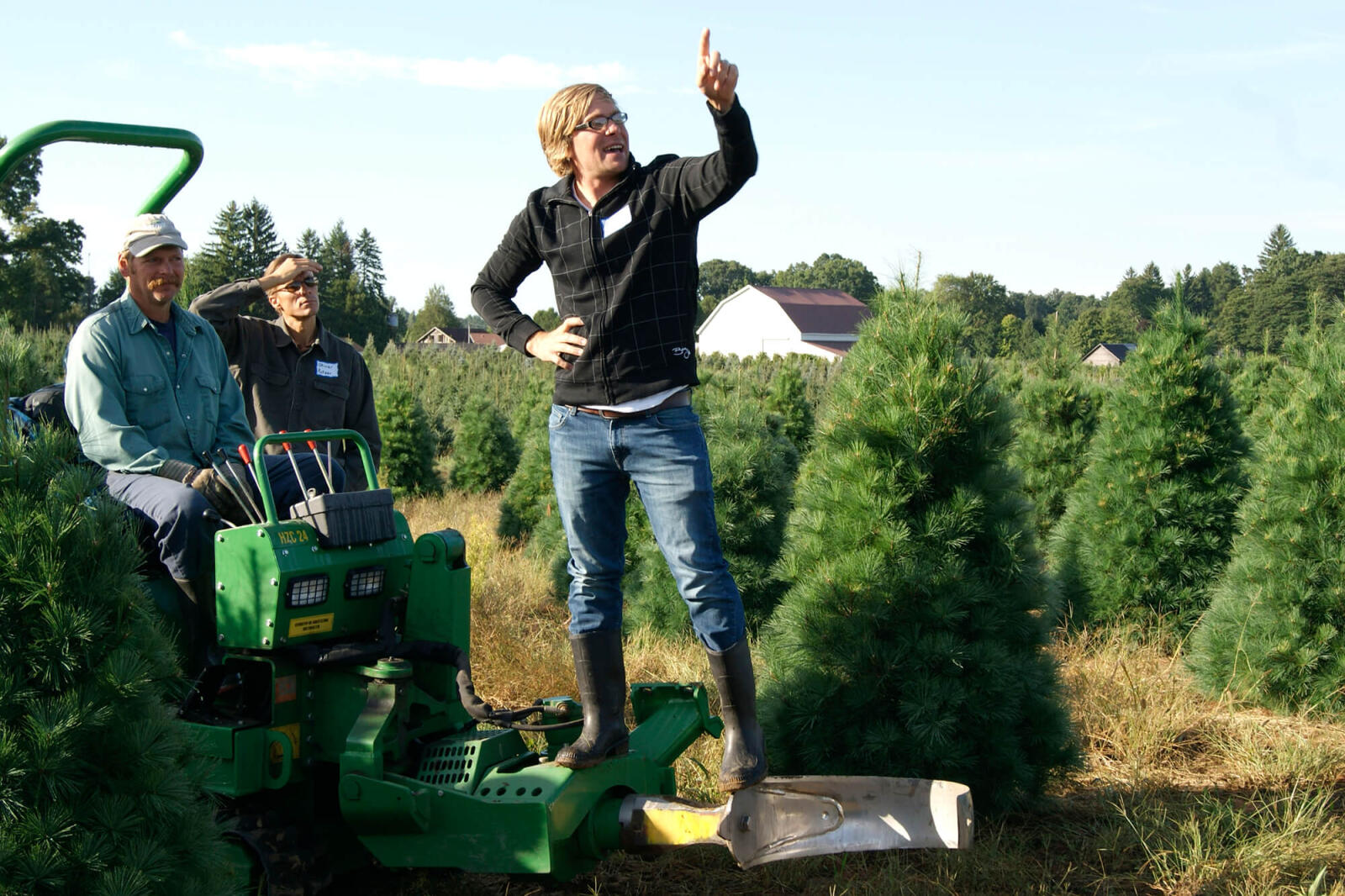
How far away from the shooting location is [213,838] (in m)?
2.89

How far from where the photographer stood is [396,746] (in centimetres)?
388

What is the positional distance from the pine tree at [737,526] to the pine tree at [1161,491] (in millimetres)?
2250

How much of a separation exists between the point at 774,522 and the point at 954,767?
3.59 metres

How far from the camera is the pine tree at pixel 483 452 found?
1634 centimetres

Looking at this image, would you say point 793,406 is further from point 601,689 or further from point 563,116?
point 563,116

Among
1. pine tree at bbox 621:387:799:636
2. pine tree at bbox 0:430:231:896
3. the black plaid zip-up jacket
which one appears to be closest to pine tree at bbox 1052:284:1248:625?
pine tree at bbox 621:387:799:636

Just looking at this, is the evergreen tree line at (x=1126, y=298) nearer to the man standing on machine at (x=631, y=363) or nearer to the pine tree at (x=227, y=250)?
the man standing on machine at (x=631, y=363)

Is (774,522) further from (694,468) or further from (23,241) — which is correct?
(23,241)

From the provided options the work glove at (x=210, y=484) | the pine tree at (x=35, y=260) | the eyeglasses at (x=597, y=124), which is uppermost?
the pine tree at (x=35, y=260)

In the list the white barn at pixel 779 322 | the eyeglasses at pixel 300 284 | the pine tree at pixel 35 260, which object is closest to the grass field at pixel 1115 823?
the eyeglasses at pixel 300 284

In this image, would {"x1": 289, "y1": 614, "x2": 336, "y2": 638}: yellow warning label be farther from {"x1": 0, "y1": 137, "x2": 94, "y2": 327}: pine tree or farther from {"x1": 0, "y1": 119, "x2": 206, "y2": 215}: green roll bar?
{"x1": 0, "y1": 137, "x2": 94, "y2": 327}: pine tree

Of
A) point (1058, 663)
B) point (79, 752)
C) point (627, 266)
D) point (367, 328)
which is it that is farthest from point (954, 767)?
point (367, 328)

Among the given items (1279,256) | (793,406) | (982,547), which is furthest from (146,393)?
(1279,256)

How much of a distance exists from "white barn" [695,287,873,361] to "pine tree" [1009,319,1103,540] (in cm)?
3596
